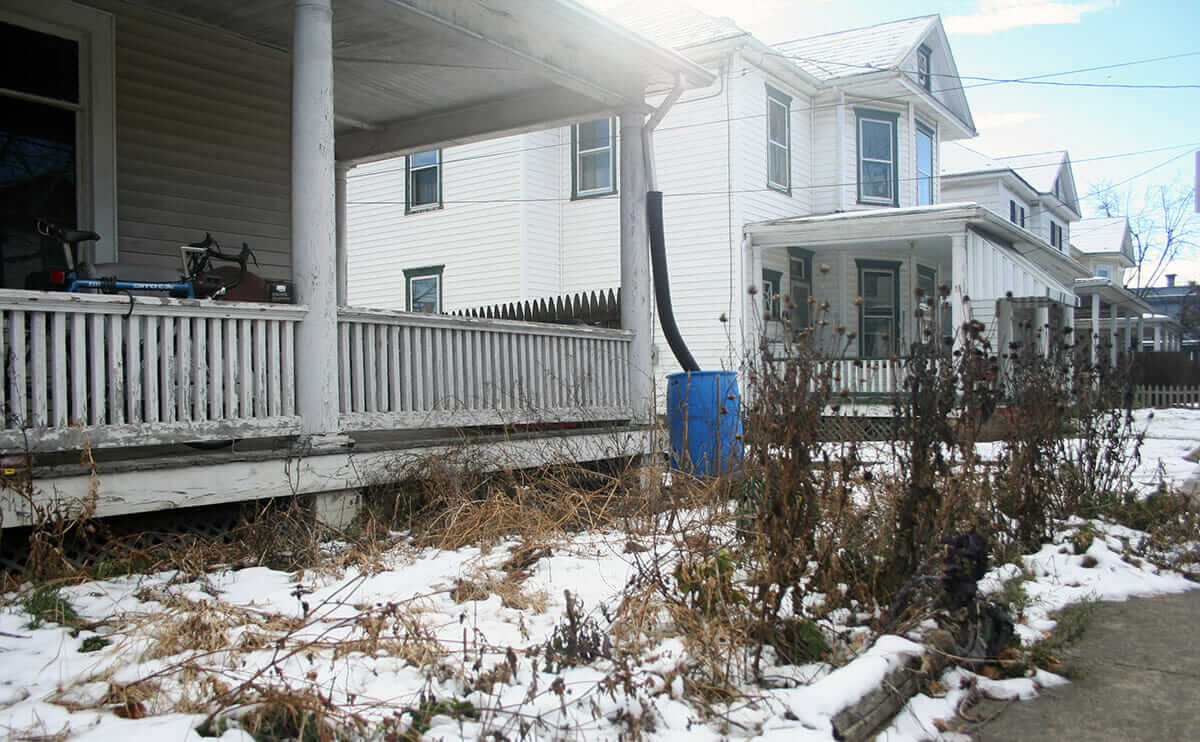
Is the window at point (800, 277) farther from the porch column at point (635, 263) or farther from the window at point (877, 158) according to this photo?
the porch column at point (635, 263)

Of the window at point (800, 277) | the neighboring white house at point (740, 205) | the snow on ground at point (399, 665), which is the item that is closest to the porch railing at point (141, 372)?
the snow on ground at point (399, 665)

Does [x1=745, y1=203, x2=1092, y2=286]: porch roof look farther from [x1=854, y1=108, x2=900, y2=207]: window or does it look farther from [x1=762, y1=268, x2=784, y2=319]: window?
[x1=854, y1=108, x2=900, y2=207]: window

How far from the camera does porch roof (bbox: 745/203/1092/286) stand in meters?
14.4

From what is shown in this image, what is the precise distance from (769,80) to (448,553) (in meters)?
13.3

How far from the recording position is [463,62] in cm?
785

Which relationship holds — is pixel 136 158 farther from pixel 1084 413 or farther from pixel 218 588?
pixel 1084 413

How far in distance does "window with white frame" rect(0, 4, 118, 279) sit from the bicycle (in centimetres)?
47

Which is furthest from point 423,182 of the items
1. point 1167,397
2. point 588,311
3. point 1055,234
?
point 1055,234

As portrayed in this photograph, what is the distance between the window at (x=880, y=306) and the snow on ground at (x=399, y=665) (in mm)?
14403

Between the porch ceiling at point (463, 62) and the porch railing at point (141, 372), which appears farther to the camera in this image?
the porch ceiling at point (463, 62)

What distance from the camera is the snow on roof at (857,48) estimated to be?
1767 centimetres

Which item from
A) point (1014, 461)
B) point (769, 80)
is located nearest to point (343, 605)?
point (1014, 461)

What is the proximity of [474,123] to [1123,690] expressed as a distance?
755 cm

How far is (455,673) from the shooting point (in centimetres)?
327
